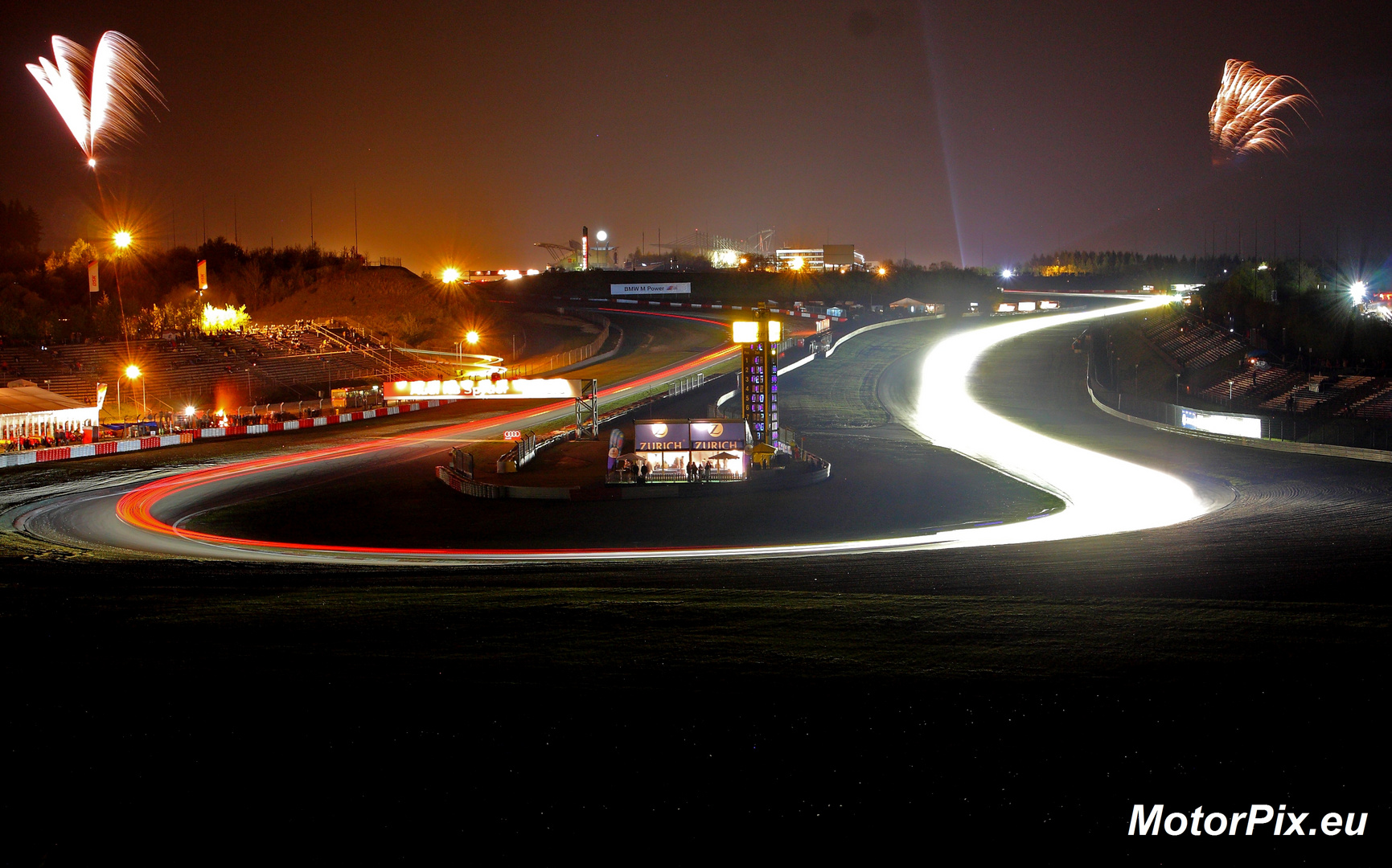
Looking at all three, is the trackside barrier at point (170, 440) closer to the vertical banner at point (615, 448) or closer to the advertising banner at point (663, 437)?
the vertical banner at point (615, 448)

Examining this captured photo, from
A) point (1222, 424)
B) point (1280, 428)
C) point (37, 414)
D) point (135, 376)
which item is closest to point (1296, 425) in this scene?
point (1280, 428)

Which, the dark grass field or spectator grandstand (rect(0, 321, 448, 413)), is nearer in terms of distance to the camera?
the dark grass field

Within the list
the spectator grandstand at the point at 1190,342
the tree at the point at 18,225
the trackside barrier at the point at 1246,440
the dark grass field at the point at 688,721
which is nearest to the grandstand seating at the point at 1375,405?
the trackside barrier at the point at 1246,440

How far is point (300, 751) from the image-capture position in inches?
265

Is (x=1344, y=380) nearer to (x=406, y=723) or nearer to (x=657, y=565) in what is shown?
(x=657, y=565)

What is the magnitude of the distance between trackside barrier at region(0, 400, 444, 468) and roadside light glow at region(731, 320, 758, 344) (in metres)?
21.8

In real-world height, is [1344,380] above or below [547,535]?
above

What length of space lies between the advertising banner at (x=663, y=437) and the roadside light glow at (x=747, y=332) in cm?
514

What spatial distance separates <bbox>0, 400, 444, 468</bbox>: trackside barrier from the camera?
3272 cm

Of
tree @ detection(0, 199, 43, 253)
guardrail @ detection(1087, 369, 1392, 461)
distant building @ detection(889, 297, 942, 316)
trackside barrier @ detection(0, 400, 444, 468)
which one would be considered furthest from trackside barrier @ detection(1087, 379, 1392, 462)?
tree @ detection(0, 199, 43, 253)

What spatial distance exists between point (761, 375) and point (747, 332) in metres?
1.55

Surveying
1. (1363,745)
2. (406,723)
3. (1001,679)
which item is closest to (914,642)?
(1001,679)

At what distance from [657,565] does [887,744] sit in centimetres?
912

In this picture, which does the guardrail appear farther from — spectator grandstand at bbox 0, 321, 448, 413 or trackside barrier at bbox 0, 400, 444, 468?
spectator grandstand at bbox 0, 321, 448, 413
